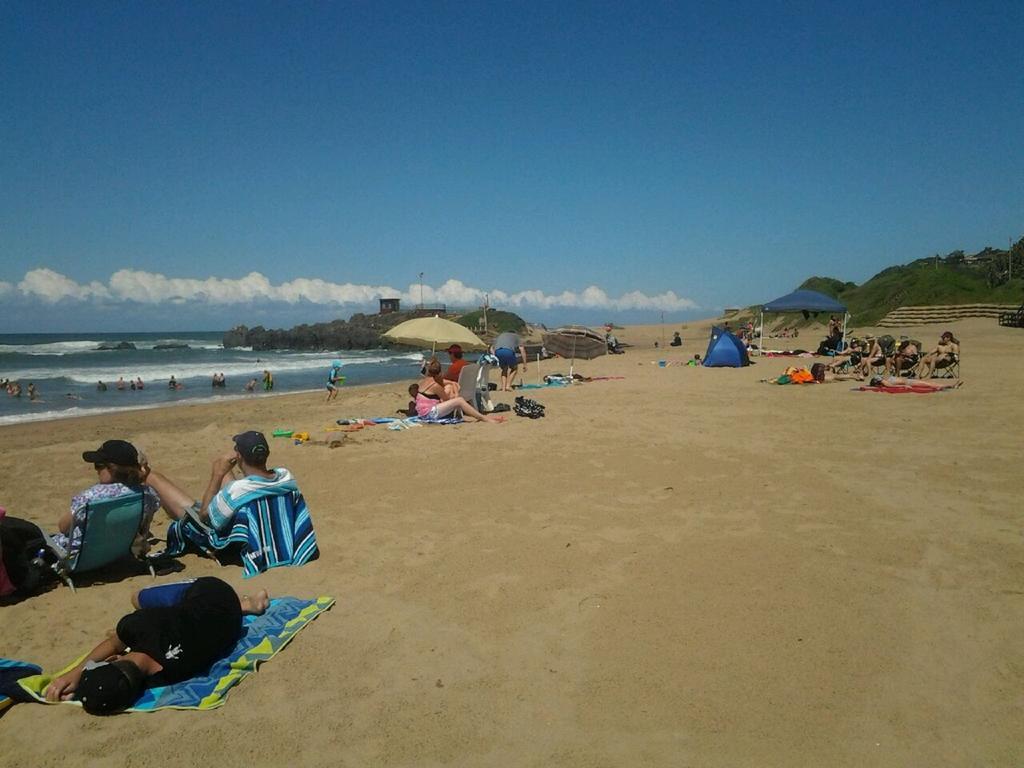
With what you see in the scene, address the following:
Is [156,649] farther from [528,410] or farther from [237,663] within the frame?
[528,410]

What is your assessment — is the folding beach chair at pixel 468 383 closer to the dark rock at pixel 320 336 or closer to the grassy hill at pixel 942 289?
the grassy hill at pixel 942 289

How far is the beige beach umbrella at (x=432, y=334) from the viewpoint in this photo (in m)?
12.9

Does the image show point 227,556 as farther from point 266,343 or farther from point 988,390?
point 266,343

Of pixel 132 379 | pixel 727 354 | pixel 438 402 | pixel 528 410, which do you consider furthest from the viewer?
pixel 132 379

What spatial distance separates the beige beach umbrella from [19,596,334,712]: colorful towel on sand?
922cm

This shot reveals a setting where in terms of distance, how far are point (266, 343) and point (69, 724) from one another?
6067cm

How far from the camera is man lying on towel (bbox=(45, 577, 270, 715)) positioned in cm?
281

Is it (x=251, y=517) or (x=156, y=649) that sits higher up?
(x=251, y=517)

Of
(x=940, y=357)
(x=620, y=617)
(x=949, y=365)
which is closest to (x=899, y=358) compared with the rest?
(x=940, y=357)

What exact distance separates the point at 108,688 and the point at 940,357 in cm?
1540

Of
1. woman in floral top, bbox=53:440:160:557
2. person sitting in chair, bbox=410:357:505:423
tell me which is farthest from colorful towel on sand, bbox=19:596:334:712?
person sitting in chair, bbox=410:357:505:423

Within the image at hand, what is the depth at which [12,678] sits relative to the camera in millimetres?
2949

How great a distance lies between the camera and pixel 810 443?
7816 millimetres

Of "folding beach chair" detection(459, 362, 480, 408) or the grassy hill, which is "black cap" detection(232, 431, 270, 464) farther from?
the grassy hill
